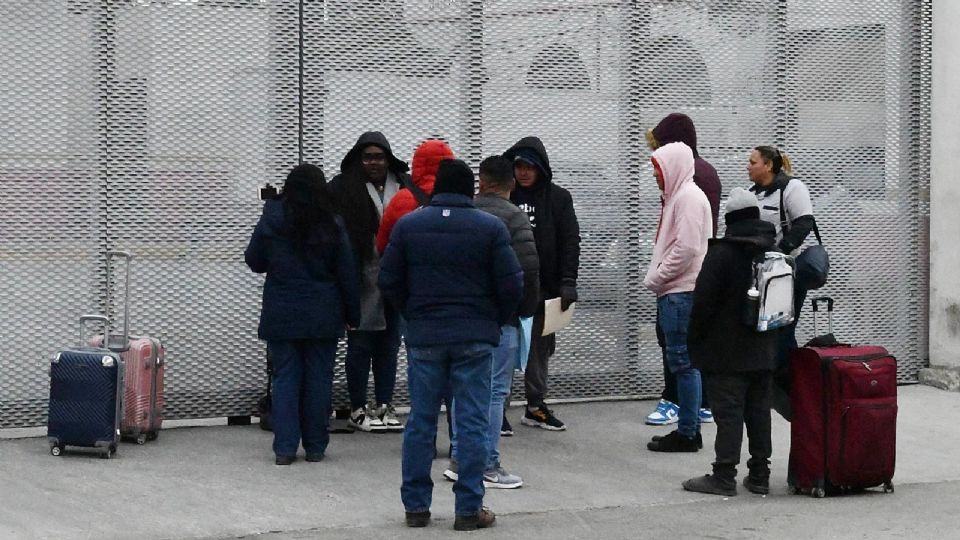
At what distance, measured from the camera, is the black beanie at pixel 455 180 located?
7.05 metres

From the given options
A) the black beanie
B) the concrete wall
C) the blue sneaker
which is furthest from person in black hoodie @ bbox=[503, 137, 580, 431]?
the concrete wall

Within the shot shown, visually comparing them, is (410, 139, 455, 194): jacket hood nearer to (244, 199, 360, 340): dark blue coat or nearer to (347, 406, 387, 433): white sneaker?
(244, 199, 360, 340): dark blue coat

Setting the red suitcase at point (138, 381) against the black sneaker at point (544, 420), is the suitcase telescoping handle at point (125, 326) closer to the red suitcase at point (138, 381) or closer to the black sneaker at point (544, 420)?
the red suitcase at point (138, 381)

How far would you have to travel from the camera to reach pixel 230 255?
963 centimetres

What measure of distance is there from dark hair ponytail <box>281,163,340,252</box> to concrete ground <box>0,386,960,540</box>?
1277 millimetres

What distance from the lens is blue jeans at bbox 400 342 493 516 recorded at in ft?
23.2

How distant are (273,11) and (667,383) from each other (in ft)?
11.5

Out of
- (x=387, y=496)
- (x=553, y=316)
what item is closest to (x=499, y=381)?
(x=387, y=496)

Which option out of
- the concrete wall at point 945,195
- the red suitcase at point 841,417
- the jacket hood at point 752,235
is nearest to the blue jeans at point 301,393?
the jacket hood at point 752,235

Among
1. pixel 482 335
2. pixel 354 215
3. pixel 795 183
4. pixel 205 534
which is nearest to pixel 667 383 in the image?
pixel 795 183

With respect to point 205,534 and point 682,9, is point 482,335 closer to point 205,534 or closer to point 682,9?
point 205,534

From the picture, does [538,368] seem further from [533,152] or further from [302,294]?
[302,294]

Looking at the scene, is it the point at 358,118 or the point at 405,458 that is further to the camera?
the point at 358,118

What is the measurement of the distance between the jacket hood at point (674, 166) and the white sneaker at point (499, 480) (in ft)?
6.61
